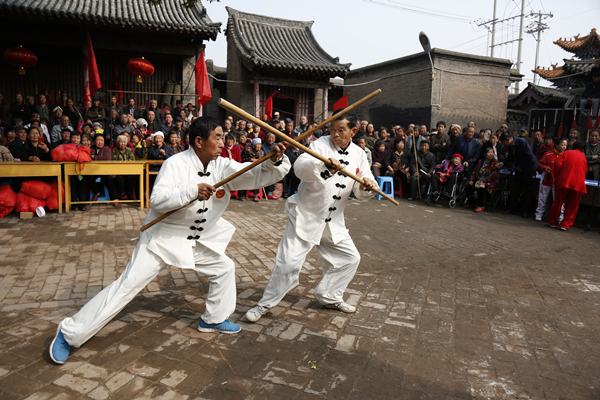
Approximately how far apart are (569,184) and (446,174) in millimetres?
2897

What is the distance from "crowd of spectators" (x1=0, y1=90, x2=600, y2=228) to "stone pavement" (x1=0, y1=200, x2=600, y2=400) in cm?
276

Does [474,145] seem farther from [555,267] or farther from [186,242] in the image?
[186,242]

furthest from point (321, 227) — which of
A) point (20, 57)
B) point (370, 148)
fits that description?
point (20, 57)

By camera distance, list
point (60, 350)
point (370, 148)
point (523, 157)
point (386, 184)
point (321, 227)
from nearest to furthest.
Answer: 1. point (60, 350)
2. point (321, 227)
3. point (523, 157)
4. point (386, 184)
5. point (370, 148)

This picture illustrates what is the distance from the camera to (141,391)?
2.49 meters

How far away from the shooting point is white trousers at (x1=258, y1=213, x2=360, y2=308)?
3.48m

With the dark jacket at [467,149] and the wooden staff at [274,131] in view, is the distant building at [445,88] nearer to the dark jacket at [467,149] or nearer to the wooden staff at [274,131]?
→ the dark jacket at [467,149]

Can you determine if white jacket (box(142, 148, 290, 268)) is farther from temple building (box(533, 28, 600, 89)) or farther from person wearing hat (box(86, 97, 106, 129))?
temple building (box(533, 28, 600, 89))

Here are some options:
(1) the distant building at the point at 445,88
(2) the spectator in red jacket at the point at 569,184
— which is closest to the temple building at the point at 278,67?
(1) the distant building at the point at 445,88

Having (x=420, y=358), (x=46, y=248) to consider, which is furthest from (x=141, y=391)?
(x=46, y=248)

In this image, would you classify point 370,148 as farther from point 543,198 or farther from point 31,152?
point 31,152

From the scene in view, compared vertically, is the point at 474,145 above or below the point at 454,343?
above

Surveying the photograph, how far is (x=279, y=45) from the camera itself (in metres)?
15.8

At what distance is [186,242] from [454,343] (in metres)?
2.21
